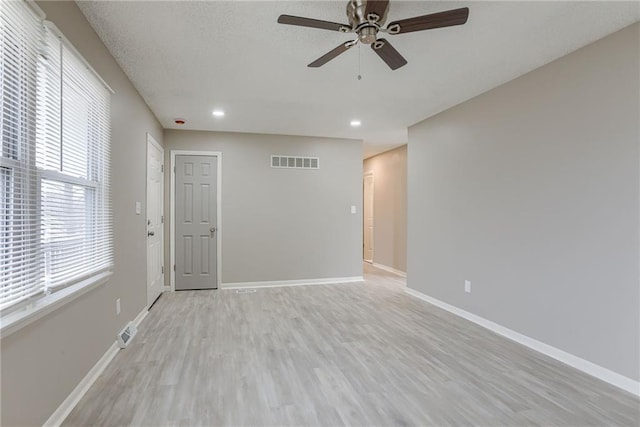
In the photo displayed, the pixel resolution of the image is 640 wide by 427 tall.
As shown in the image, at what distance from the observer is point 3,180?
1.45 m

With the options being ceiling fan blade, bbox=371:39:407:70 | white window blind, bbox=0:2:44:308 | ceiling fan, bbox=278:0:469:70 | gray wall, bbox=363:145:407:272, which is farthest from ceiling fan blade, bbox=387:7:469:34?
gray wall, bbox=363:145:407:272

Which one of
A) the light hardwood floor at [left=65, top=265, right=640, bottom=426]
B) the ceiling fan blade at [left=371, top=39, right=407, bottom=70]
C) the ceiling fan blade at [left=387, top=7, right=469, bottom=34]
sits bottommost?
the light hardwood floor at [left=65, top=265, right=640, bottom=426]

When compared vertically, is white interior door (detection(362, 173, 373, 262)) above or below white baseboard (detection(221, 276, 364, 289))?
above

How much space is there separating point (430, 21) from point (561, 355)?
2746mm

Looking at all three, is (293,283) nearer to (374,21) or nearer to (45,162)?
(45,162)

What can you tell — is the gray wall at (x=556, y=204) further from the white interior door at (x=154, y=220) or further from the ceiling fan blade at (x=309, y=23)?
the white interior door at (x=154, y=220)

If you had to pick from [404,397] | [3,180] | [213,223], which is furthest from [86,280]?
[213,223]

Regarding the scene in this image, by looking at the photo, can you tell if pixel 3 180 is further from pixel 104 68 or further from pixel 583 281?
pixel 583 281

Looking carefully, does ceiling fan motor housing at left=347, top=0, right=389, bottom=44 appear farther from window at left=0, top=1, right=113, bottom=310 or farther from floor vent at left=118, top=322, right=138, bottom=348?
floor vent at left=118, top=322, right=138, bottom=348

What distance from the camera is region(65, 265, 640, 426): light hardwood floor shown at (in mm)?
1926

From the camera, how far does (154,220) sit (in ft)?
14.2

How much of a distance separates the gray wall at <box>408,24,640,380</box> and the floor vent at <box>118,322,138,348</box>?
3.46m

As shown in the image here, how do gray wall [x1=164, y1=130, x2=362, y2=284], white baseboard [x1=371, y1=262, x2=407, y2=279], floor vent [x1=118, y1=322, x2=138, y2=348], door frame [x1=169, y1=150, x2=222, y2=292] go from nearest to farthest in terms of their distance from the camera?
floor vent [x1=118, y1=322, x2=138, y2=348] → door frame [x1=169, y1=150, x2=222, y2=292] → gray wall [x1=164, y1=130, x2=362, y2=284] → white baseboard [x1=371, y1=262, x2=407, y2=279]

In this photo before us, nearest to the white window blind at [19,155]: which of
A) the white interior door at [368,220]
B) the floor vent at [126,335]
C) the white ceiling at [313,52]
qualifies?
the white ceiling at [313,52]
